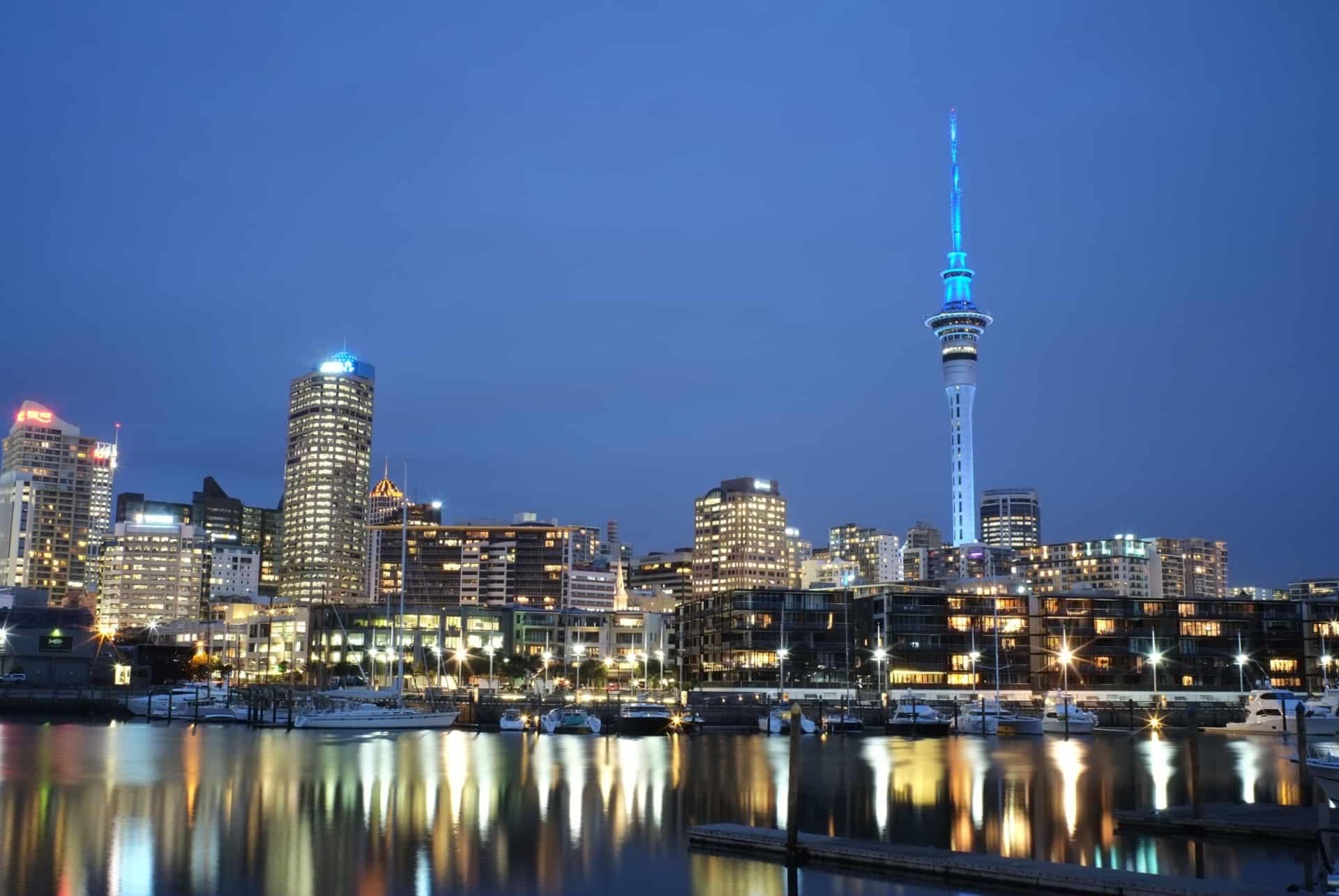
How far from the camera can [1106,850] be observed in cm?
4491

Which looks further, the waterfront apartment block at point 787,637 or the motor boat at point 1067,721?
the waterfront apartment block at point 787,637

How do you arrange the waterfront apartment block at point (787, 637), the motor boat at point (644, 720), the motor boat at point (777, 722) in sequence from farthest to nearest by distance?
1. the waterfront apartment block at point (787, 637)
2. the motor boat at point (777, 722)
3. the motor boat at point (644, 720)

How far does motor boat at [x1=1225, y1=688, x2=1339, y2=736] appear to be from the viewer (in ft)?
363

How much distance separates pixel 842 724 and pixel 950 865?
78994 millimetres

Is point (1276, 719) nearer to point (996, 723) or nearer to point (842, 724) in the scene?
point (996, 723)

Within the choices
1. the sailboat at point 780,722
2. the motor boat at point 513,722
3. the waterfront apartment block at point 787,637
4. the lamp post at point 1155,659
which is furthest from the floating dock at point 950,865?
the lamp post at point 1155,659

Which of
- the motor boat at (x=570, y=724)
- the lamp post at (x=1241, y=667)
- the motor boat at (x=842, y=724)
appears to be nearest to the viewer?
the motor boat at (x=570, y=724)

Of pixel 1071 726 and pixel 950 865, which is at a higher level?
pixel 950 865

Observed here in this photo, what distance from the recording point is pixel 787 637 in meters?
164

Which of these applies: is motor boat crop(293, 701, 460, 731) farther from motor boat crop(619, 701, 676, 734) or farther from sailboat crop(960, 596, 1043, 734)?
→ sailboat crop(960, 596, 1043, 734)

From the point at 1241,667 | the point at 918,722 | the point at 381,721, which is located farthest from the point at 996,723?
the point at 1241,667

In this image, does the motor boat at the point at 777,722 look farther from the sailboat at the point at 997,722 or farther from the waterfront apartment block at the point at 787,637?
the waterfront apartment block at the point at 787,637

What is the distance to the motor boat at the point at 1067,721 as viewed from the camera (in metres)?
121

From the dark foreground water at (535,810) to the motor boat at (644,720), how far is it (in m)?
16.0
